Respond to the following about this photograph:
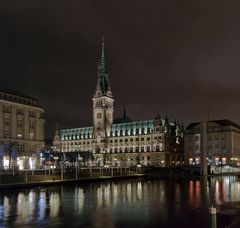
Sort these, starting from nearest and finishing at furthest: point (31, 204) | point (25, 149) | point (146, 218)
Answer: point (146, 218)
point (31, 204)
point (25, 149)

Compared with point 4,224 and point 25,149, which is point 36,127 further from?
point 4,224

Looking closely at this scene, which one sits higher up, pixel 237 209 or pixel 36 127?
pixel 36 127

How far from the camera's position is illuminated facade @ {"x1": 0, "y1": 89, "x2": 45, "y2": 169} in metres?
130

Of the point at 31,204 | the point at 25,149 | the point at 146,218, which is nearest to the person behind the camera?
the point at 146,218

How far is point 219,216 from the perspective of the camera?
3919 centimetres

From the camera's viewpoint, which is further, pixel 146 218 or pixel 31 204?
pixel 31 204

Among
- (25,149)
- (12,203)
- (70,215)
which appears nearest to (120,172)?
(25,149)

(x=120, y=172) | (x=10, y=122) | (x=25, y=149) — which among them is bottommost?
(x=120, y=172)

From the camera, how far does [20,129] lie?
14100 cm

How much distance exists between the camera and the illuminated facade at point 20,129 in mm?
130000

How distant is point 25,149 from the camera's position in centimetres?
14088

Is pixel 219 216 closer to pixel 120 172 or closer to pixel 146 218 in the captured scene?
pixel 146 218

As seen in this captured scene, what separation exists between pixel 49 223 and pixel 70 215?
16.6ft

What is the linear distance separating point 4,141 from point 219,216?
104234mm
